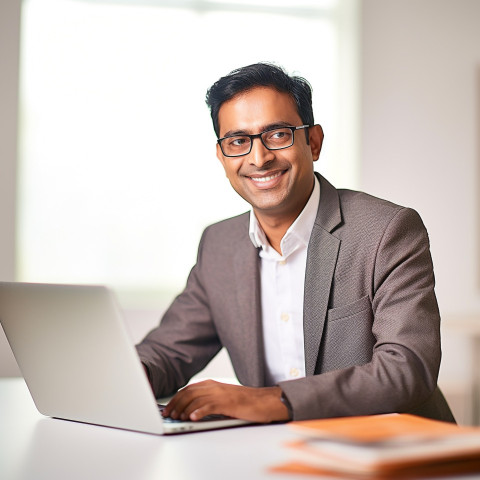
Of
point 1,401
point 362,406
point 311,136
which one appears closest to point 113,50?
point 311,136

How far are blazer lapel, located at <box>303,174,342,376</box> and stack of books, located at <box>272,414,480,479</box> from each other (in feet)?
2.85

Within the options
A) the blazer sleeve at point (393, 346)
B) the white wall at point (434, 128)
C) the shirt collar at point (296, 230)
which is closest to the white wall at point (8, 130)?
the white wall at point (434, 128)

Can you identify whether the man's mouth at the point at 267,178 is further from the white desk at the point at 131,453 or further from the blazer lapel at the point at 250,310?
the white desk at the point at 131,453

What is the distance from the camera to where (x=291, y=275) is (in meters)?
1.98

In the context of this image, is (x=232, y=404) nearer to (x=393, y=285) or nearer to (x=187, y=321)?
(x=393, y=285)

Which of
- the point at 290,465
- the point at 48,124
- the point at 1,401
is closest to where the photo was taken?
the point at 290,465

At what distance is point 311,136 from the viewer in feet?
6.75

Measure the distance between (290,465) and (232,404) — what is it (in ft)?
1.13

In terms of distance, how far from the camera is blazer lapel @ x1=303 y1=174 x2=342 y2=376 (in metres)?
1.75

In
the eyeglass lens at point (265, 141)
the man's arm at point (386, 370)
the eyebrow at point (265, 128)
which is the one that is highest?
the eyebrow at point (265, 128)

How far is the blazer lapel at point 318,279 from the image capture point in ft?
5.74

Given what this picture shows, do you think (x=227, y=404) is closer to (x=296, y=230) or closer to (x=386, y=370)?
(x=386, y=370)

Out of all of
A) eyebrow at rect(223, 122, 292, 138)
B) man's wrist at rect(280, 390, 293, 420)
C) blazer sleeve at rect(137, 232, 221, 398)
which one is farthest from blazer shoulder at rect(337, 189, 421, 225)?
man's wrist at rect(280, 390, 293, 420)

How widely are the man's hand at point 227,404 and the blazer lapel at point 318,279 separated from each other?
462 mm
